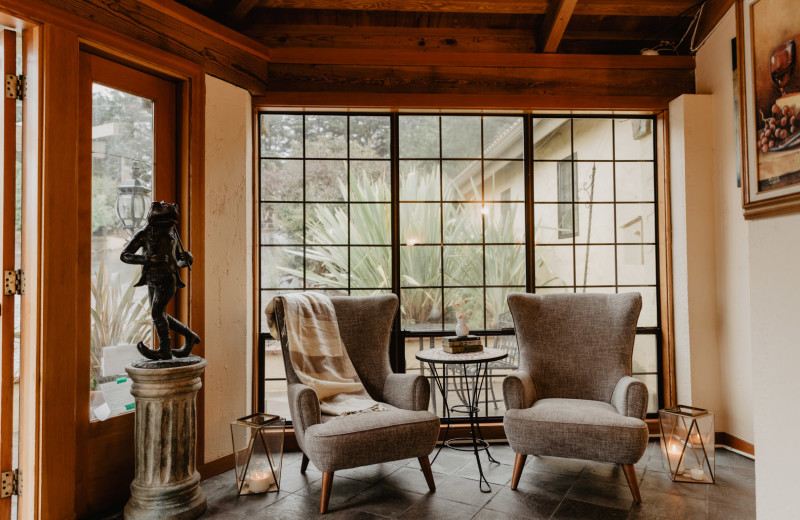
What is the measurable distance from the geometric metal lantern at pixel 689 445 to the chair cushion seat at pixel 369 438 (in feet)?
4.55

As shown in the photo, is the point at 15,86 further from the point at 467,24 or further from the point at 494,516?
the point at 494,516

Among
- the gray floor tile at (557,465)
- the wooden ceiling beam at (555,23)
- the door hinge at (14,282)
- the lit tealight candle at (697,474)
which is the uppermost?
the wooden ceiling beam at (555,23)

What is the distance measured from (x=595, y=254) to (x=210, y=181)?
276cm

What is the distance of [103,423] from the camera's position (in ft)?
8.44

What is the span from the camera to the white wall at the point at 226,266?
3084mm

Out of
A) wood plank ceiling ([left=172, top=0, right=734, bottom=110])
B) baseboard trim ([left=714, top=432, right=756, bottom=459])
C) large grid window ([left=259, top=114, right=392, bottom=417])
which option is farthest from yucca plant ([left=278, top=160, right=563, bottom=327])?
baseboard trim ([left=714, top=432, right=756, bottom=459])

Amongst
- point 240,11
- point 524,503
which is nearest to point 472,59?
point 240,11

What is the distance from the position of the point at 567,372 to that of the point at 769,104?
6.24 ft

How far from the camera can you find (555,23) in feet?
11.2

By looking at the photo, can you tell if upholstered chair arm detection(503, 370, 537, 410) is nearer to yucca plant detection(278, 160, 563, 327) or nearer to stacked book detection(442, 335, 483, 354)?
stacked book detection(442, 335, 483, 354)

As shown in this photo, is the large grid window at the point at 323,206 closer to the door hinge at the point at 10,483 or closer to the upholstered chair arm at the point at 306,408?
the upholstered chair arm at the point at 306,408

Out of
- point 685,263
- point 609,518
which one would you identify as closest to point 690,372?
point 685,263

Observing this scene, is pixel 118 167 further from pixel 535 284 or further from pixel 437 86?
pixel 535 284

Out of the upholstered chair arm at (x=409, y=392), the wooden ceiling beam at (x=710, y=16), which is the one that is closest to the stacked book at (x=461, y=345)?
the upholstered chair arm at (x=409, y=392)
